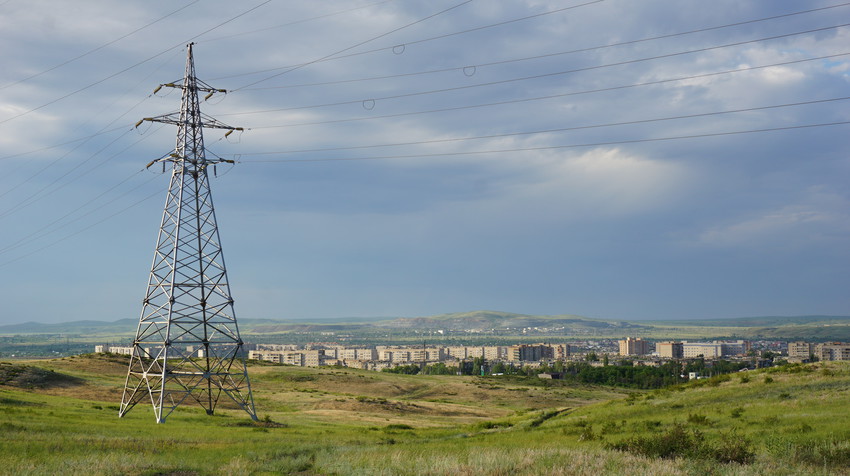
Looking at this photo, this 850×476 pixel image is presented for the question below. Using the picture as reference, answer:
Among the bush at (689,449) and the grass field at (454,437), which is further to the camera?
the bush at (689,449)

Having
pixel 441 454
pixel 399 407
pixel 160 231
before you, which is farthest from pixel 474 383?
pixel 441 454

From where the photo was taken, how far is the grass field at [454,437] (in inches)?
704

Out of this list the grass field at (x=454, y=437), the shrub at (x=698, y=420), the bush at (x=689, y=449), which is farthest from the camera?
the shrub at (x=698, y=420)

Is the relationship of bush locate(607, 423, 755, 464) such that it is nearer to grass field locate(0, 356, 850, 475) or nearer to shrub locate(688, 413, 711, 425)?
grass field locate(0, 356, 850, 475)

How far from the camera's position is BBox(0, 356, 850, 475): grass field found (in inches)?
704

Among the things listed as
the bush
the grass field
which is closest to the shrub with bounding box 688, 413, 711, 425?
the grass field

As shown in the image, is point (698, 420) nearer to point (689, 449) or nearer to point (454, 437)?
point (689, 449)

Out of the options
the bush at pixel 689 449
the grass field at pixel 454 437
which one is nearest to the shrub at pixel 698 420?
the grass field at pixel 454 437

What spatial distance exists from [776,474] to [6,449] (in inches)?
841

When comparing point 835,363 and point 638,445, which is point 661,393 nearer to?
point 835,363

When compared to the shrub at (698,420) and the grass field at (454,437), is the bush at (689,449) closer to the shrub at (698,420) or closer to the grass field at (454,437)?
the grass field at (454,437)

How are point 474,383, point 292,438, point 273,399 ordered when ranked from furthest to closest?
point 474,383, point 273,399, point 292,438

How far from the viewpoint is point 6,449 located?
68.7ft

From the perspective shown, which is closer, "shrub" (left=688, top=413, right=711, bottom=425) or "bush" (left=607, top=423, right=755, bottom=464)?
"bush" (left=607, top=423, right=755, bottom=464)
